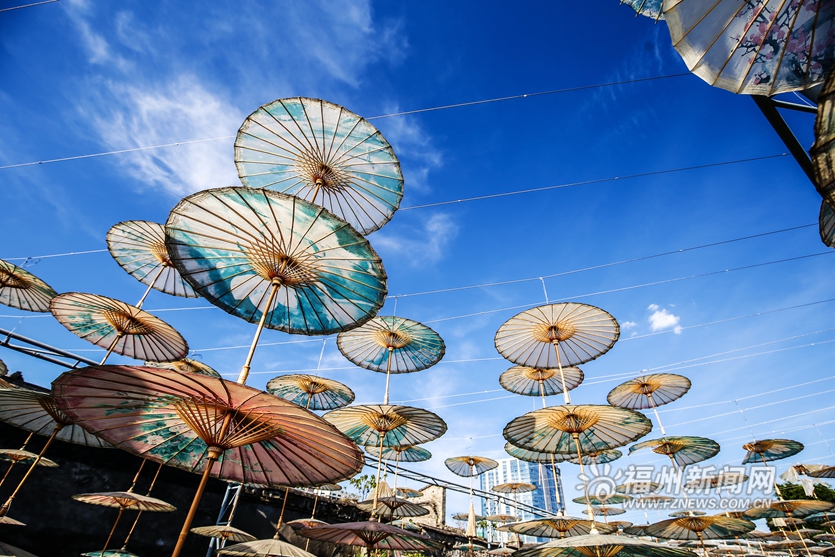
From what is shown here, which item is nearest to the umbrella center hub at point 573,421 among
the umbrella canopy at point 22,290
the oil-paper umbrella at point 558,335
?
the oil-paper umbrella at point 558,335

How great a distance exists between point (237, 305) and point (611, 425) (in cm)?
789

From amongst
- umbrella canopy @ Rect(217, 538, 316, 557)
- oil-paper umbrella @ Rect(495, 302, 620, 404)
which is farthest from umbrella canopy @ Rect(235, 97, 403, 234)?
umbrella canopy @ Rect(217, 538, 316, 557)

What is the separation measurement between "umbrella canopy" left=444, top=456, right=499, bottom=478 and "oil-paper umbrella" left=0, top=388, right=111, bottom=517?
46.8 feet

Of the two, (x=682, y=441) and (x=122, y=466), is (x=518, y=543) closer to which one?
(x=682, y=441)

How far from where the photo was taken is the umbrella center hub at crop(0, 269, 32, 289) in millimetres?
9523

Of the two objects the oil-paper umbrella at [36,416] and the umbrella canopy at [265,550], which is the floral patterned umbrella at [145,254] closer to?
the oil-paper umbrella at [36,416]

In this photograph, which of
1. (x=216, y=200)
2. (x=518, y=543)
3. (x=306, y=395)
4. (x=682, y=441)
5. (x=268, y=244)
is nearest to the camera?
(x=216, y=200)

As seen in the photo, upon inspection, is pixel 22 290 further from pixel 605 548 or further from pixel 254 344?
pixel 605 548

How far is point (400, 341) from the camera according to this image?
11.1 m

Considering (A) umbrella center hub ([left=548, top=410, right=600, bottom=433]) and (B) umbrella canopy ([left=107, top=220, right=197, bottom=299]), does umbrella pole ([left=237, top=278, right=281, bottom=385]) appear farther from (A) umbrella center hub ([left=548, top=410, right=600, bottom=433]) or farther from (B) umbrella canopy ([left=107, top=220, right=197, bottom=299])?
(A) umbrella center hub ([left=548, top=410, right=600, bottom=433])

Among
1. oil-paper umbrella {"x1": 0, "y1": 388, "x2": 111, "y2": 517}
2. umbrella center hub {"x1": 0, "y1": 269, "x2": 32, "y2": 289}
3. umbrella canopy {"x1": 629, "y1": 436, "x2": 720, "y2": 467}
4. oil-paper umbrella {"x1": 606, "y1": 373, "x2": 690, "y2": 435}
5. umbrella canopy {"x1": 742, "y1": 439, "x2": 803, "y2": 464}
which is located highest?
oil-paper umbrella {"x1": 606, "y1": 373, "x2": 690, "y2": 435}

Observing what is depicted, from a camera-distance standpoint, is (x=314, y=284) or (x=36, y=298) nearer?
(x=314, y=284)

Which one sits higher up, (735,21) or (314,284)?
(735,21)

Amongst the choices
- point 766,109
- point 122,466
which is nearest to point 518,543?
point 122,466
